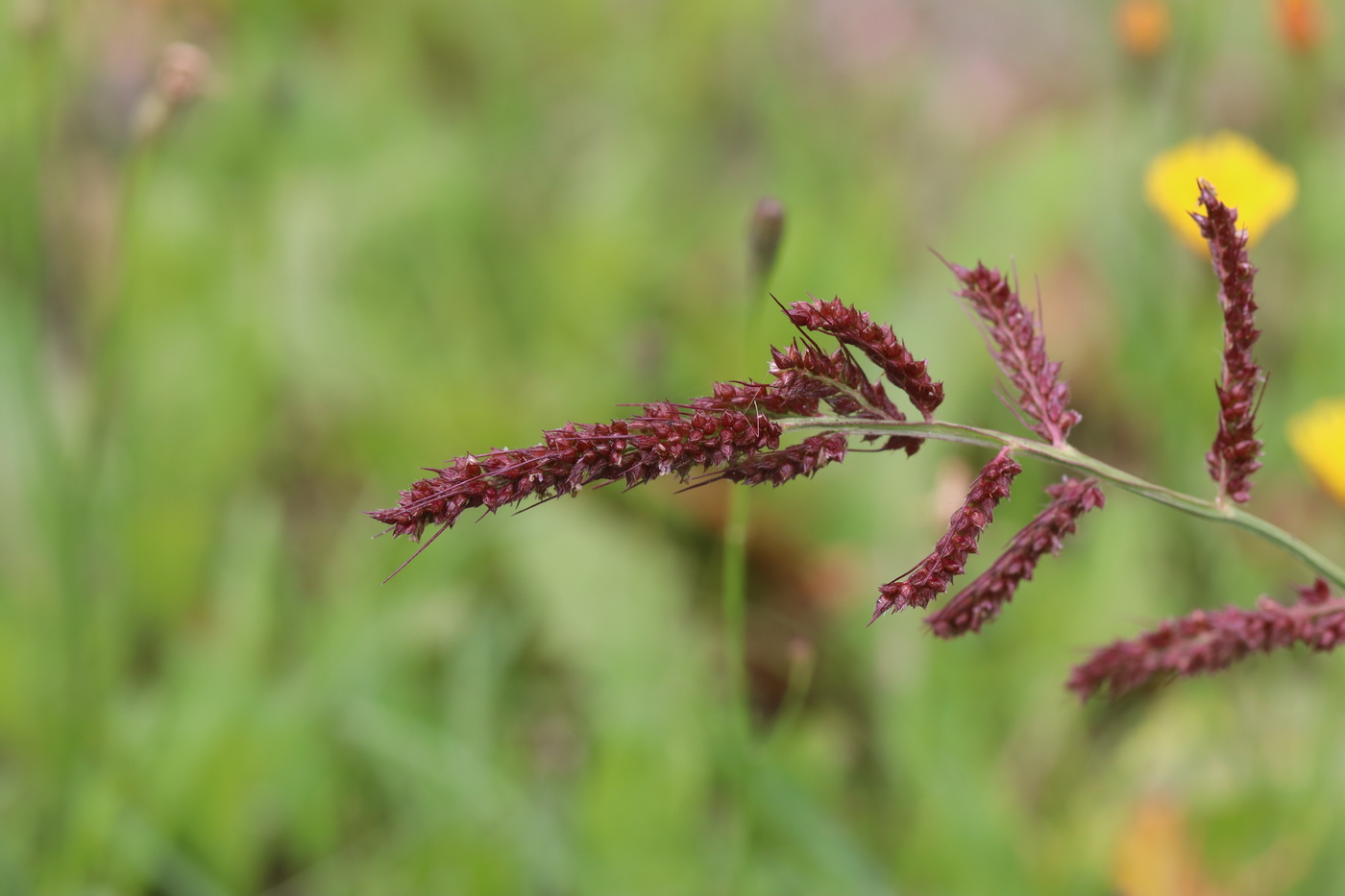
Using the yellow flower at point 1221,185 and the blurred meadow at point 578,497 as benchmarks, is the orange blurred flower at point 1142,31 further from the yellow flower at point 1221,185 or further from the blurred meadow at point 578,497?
the yellow flower at point 1221,185

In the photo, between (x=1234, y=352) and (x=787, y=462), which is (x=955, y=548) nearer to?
(x=787, y=462)

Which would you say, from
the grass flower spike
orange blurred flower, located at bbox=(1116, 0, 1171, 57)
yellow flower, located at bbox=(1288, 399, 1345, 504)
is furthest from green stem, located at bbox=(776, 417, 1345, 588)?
orange blurred flower, located at bbox=(1116, 0, 1171, 57)

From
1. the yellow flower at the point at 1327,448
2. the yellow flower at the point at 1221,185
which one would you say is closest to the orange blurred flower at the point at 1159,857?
the yellow flower at the point at 1327,448

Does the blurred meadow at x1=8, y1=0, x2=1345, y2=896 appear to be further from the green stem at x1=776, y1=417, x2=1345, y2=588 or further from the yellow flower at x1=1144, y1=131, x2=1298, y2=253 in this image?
the green stem at x1=776, y1=417, x2=1345, y2=588

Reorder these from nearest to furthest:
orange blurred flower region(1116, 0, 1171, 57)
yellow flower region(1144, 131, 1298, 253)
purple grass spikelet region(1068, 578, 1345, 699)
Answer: purple grass spikelet region(1068, 578, 1345, 699) < yellow flower region(1144, 131, 1298, 253) < orange blurred flower region(1116, 0, 1171, 57)

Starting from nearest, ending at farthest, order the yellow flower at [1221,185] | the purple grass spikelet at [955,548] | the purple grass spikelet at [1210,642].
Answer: the purple grass spikelet at [955,548] → the purple grass spikelet at [1210,642] → the yellow flower at [1221,185]

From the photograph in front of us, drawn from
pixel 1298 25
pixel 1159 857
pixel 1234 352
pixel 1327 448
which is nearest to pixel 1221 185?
pixel 1298 25

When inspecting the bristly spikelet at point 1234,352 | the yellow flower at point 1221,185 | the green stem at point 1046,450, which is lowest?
the green stem at point 1046,450

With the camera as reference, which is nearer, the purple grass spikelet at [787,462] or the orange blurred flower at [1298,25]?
the purple grass spikelet at [787,462]
